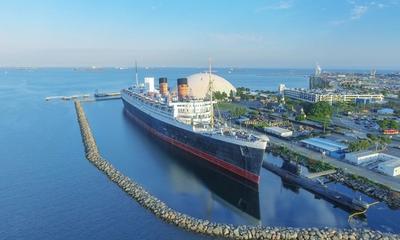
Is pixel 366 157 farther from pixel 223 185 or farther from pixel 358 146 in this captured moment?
pixel 223 185

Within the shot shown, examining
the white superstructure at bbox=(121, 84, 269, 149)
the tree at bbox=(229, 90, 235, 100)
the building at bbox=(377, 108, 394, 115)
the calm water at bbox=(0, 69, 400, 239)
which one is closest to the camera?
the calm water at bbox=(0, 69, 400, 239)

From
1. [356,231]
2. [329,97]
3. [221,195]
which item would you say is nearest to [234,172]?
[221,195]

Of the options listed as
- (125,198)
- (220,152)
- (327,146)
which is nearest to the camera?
(125,198)

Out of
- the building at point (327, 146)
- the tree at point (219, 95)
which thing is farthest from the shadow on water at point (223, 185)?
the tree at point (219, 95)

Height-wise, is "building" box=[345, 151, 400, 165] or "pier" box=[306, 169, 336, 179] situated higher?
A: "building" box=[345, 151, 400, 165]

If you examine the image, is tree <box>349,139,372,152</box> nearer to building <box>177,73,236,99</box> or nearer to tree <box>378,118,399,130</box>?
tree <box>378,118,399,130</box>

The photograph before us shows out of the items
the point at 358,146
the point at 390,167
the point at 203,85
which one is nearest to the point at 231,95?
the point at 203,85

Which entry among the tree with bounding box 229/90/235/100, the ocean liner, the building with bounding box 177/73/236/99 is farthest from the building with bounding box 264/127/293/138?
the tree with bounding box 229/90/235/100
